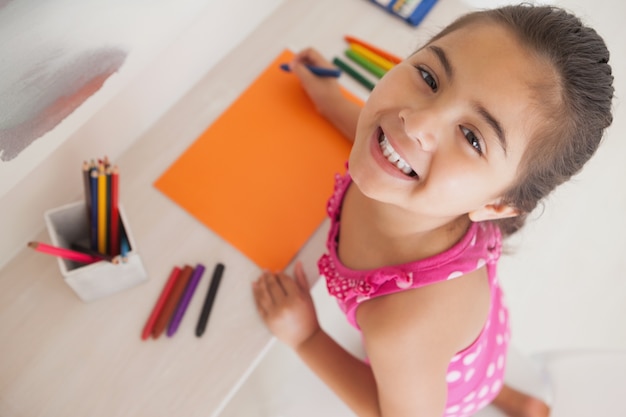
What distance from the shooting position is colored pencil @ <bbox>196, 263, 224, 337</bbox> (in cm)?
59

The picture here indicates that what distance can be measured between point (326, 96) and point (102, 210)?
38 cm

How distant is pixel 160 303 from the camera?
0.59 meters

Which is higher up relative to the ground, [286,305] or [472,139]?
[472,139]

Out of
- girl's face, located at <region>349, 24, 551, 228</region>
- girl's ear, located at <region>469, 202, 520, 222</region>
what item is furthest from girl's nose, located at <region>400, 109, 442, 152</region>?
girl's ear, located at <region>469, 202, 520, 222</region>

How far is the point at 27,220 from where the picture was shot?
1.99 ft

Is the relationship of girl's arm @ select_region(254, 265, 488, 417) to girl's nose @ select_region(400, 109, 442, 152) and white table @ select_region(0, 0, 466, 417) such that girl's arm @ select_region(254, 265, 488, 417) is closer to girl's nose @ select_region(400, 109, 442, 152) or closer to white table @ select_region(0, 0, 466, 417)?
white table @ select_region(0, 0, 466, 417)

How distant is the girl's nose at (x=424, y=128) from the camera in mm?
476

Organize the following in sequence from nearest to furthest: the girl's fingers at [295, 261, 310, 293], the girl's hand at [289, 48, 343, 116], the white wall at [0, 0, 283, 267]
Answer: the white wall at [0, 0, 283, 267] < the girl's fingers at [295, 261, 310, 293] < the girl's hand at [289, 48, 343, 116]

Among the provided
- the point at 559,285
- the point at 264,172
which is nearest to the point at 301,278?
the point at 264,172

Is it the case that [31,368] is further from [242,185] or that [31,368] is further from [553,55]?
[553,55]

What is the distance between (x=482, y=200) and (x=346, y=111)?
29 cm

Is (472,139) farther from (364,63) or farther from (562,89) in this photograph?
(364,63)

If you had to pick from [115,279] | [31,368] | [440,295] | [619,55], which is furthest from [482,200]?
[619,55]

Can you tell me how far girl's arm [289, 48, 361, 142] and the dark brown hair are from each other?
25cm
